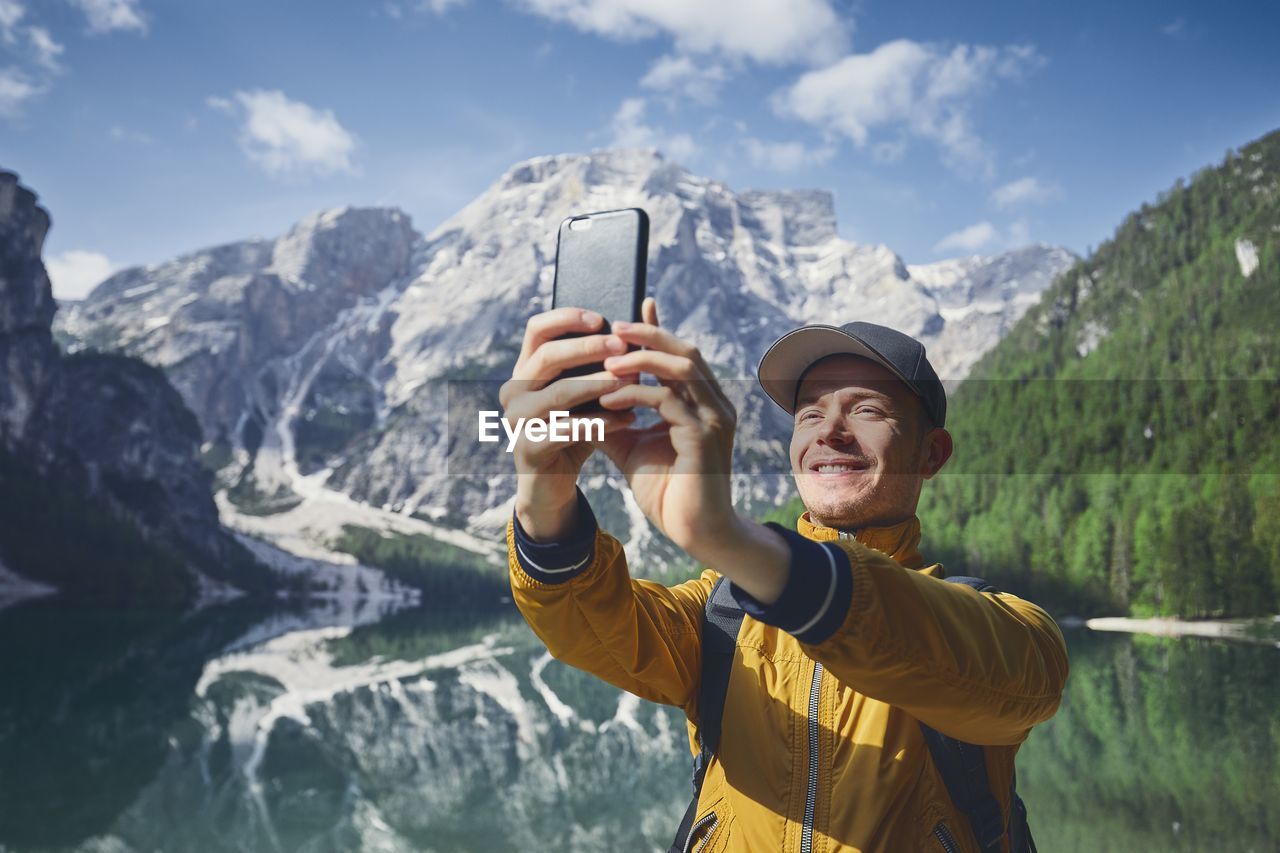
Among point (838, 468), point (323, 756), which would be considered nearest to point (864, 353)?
point (838, 468)

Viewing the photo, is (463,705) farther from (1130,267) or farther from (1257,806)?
(1130,267)

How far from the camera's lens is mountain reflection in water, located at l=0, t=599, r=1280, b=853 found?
65.9ft

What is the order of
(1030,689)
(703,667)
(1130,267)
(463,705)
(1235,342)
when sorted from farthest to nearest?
(1130,267) → (1235,342) → (463,705) → (703,667) → (1030,689)

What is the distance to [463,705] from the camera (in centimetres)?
4319

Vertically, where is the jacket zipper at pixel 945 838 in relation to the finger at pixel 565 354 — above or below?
below

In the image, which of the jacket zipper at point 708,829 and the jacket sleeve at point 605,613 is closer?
the jacket sleeve at point 605,613

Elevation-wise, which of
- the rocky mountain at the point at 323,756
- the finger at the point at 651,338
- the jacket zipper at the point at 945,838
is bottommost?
the rocky mountain at the point at 323,756

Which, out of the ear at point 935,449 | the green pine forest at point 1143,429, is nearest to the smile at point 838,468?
the ear at point 935,449

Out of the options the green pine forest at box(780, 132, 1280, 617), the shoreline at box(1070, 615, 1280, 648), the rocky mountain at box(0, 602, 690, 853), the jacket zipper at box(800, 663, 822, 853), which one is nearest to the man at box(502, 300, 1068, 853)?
the jacket zipper at box(800, 663, 822, 853)

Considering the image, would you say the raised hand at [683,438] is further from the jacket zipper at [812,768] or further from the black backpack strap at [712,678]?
the black backpack strap at [712,678]

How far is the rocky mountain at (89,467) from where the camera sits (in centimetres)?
10044

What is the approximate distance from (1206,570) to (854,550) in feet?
201

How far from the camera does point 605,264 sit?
6.26ft

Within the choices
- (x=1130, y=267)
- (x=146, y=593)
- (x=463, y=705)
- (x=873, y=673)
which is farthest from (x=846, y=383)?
(x=1130, y=267)
